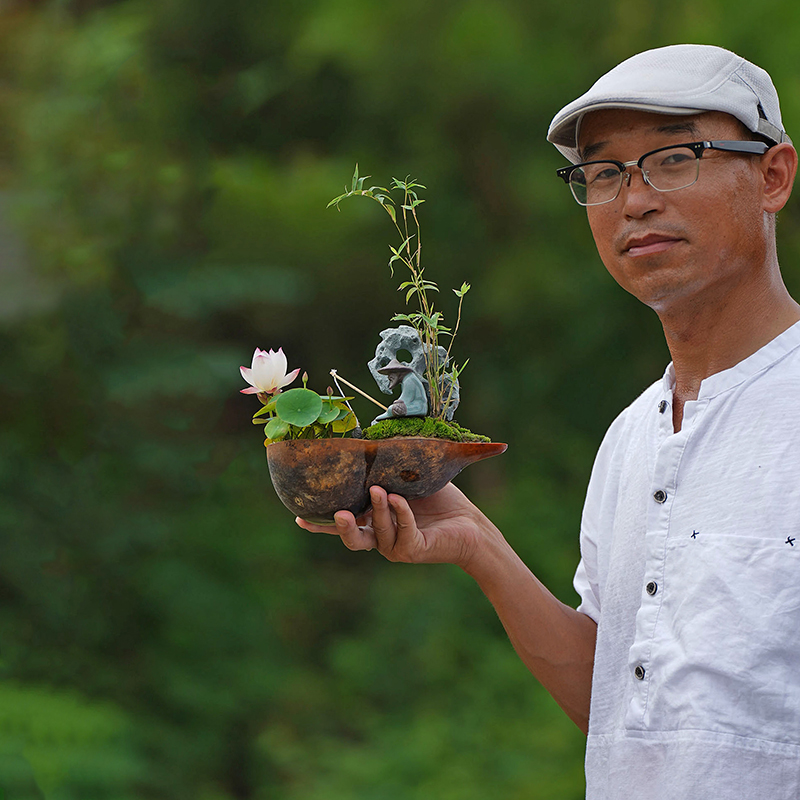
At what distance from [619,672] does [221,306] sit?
3732 mm

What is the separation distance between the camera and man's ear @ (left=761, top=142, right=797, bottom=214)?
1.30 meters

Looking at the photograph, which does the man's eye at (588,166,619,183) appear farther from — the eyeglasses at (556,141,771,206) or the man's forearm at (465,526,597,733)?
the man's forearm at (465,526,597,733)

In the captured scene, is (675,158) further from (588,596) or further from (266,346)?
(266,346)

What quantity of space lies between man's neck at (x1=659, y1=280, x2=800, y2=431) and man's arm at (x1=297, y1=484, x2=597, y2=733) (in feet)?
1.43

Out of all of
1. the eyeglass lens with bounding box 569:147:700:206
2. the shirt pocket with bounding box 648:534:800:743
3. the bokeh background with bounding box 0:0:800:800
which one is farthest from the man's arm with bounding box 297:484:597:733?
the bokeh background with bounding box 0:0:800:800

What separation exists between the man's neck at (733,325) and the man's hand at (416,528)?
45 centimetres

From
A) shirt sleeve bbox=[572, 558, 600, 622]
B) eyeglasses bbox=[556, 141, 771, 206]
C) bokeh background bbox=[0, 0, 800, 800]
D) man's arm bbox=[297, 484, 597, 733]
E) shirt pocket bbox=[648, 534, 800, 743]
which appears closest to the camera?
shirt pocket bbox=[648, 534, 800, 743]

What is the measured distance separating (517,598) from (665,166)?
72 centimetres

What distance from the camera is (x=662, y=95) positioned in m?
1.23

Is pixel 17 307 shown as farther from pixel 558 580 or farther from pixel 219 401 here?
pixel 558 580

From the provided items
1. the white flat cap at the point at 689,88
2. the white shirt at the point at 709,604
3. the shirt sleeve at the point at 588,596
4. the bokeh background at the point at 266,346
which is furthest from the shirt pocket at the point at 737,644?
the bokeh background at the point at 266,346

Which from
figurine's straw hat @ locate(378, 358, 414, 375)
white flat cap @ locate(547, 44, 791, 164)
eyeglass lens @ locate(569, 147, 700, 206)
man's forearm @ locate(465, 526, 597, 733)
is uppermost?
white flat cap @ locate(547, 44, 791, 164)

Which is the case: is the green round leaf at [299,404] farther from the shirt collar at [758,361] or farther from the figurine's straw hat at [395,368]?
the shirt collar at [758,361]

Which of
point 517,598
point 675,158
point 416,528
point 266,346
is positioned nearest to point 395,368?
point 416,528
